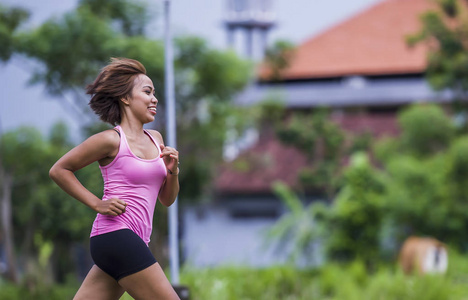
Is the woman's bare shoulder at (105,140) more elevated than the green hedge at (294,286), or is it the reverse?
the woman's bare shoulder at (105,140)

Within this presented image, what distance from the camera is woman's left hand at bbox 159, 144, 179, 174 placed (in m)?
3.46

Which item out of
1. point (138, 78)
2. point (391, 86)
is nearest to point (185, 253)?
point (391, 86)

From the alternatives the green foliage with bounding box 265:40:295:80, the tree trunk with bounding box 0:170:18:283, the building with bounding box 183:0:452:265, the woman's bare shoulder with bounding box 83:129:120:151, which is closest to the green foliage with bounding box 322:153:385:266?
the building with bounding box 183:0:452:265

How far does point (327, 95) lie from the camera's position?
22.2m

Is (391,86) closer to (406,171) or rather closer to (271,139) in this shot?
(271,139)

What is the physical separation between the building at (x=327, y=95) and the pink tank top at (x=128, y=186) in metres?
15.8

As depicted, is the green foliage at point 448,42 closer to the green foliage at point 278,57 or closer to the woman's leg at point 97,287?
the green foliage at point 278,57

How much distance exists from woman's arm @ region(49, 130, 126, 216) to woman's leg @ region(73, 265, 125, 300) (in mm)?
324

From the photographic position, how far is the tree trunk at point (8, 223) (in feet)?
37.3

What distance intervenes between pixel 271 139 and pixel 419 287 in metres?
12.8

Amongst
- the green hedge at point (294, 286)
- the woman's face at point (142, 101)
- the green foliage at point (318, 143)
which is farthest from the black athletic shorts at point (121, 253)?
the green foliage at point (318, 143)

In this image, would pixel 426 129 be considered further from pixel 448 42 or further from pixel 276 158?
pixel 276 158

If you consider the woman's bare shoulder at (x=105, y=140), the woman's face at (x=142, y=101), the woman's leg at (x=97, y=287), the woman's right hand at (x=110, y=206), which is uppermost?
the woman's face at (x=142, y=101)

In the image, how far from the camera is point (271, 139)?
2211 centimetres
